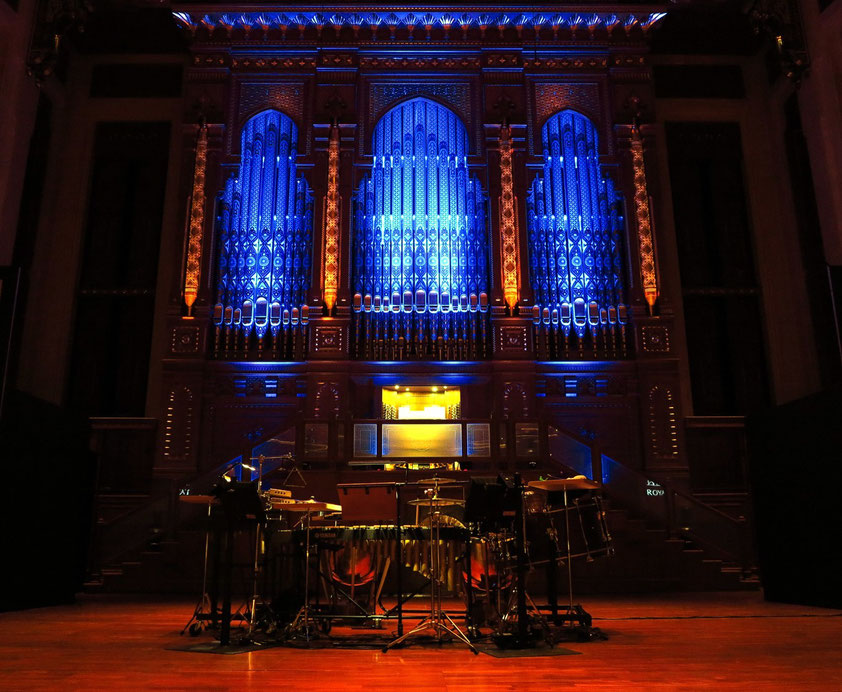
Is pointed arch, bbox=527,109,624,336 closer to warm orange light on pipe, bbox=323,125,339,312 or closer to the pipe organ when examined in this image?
the pipe organ

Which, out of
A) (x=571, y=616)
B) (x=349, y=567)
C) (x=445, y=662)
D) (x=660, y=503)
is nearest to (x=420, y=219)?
(x=660, y=503)

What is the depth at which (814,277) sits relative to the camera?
1207 cm

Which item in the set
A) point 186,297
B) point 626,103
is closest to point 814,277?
point 626,103

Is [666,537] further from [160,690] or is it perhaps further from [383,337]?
[160,690]

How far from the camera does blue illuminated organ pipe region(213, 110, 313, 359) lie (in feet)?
39.0

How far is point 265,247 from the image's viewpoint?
12.2 metres

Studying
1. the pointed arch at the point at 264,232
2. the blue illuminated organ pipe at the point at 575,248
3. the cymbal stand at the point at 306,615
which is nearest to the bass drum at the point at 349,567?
the cymbal stand at the point at 306,615

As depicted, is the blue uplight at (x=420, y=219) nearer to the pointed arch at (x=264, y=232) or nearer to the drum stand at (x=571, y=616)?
the pointed arch at (x=264, y=232)

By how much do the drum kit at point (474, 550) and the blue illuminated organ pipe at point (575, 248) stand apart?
6076 mm

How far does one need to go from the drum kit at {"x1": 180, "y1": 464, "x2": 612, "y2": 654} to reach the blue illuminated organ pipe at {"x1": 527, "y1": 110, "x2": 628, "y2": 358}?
608cm

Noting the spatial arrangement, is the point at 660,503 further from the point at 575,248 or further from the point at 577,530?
the point at 575,248

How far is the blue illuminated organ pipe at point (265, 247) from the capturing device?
1188 cm

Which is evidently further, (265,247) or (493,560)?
(265,247)

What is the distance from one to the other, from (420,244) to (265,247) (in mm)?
2554
